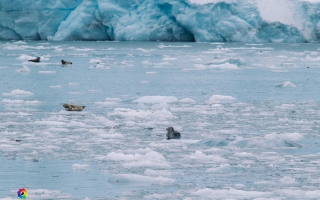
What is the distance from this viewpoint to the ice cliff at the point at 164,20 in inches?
1136

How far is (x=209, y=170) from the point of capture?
551 cm

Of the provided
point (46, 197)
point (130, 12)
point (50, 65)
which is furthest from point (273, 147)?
point (130, 12)

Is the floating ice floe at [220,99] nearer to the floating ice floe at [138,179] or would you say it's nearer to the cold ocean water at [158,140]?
the cold ocean water at [158,140]

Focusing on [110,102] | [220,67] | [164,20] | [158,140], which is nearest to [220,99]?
[110,102]

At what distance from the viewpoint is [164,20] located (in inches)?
1199

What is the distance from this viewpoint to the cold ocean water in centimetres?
498

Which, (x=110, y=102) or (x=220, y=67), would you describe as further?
(x=220, y=67)

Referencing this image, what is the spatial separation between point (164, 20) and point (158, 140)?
23.8m

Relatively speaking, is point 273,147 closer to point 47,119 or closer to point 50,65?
point 47,119

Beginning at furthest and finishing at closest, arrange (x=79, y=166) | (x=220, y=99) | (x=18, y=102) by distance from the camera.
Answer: (x=220, y=99) < (x=18, y=102) < (x=79, y=166)

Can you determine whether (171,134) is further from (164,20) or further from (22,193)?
(164,20)

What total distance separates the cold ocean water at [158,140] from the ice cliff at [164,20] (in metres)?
15.1

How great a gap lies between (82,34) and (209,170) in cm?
2787

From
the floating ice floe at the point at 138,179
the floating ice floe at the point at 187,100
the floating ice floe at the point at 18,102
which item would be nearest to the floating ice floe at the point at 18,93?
the floating ice floe at the point at 18,102
